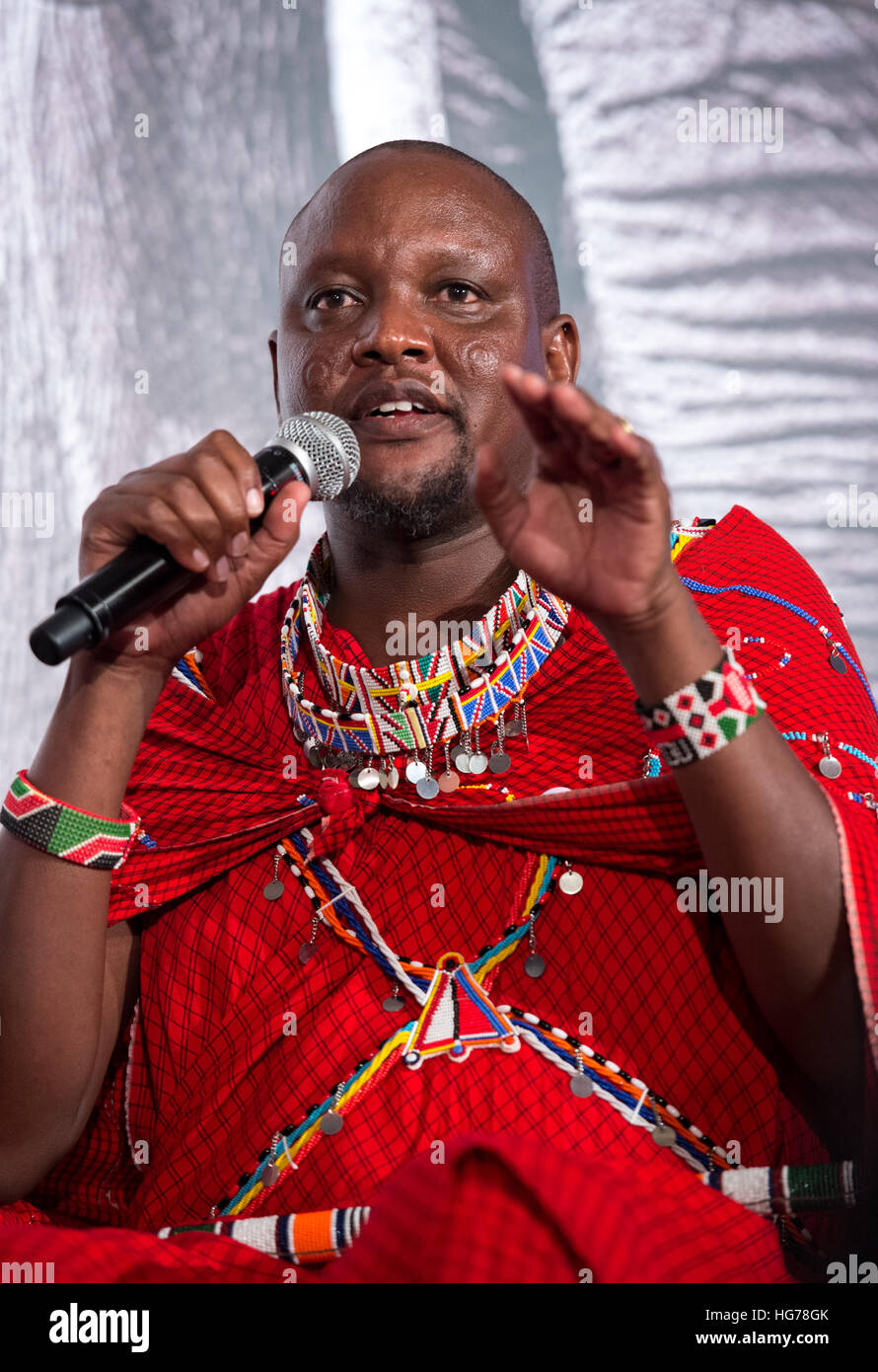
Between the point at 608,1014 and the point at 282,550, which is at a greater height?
the point at 282,550

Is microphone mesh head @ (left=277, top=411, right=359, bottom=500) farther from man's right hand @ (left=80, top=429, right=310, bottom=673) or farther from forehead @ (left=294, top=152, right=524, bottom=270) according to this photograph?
forehead @ (left=294, top=152, right=524, bottom=270)

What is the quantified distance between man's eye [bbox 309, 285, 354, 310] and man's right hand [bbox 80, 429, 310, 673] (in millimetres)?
583

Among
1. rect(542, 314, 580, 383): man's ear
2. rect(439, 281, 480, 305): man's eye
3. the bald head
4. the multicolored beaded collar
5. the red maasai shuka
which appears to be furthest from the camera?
rect(542, 314, 580, 383): man's ear

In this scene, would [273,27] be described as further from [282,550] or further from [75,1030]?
[75,1030]

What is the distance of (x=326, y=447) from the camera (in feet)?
5.16

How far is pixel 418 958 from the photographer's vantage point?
165cm

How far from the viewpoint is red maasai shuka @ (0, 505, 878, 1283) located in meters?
1.51

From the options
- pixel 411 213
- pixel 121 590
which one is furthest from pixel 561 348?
pixel 121 590

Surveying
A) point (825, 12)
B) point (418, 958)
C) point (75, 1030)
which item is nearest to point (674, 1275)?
point (418, 958)

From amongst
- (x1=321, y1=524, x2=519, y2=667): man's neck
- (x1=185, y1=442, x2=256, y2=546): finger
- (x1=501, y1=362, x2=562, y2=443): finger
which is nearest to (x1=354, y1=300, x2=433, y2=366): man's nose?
(x1=321, y1=524, x2=519, y2=667): man's neck

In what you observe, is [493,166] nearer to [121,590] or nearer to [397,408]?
[397,408]

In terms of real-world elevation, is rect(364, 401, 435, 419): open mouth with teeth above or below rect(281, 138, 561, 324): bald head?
below

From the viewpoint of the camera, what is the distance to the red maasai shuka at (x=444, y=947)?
1.51m
